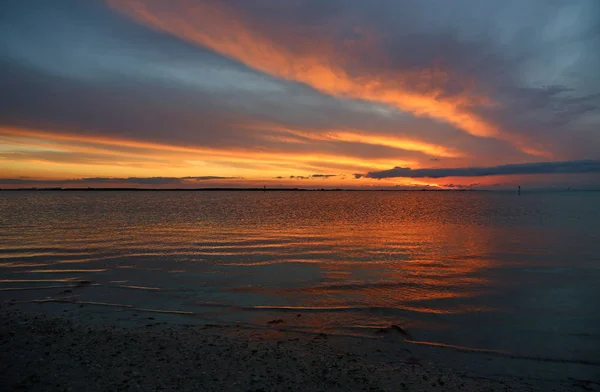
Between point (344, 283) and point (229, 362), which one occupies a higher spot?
point (229, 362)

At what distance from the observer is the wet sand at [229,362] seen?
855cm

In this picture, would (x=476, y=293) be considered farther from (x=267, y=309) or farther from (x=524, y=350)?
(x=267, y=309)

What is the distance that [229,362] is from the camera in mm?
9734

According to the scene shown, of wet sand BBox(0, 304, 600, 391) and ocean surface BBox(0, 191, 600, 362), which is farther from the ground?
wet sand BBox(0, 304, 600, 391)

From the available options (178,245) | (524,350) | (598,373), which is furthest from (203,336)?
(178,245)

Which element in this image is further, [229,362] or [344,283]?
[344,283]

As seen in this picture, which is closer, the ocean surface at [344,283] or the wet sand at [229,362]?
the wet sand at [229,362]

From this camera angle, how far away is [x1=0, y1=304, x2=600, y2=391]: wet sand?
8555 mm

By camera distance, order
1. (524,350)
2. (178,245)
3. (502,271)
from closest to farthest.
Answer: (524,350) → (502,271) → (178,245)

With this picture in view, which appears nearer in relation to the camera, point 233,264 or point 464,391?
point 464,391

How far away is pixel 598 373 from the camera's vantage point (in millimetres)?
10125

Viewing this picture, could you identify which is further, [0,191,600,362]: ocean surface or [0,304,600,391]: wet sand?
[0,191,600,362]: ocean surface

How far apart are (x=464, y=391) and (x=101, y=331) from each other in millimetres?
10648

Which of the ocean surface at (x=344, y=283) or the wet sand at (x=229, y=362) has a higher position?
the wet sand at (x=229, y=362)
